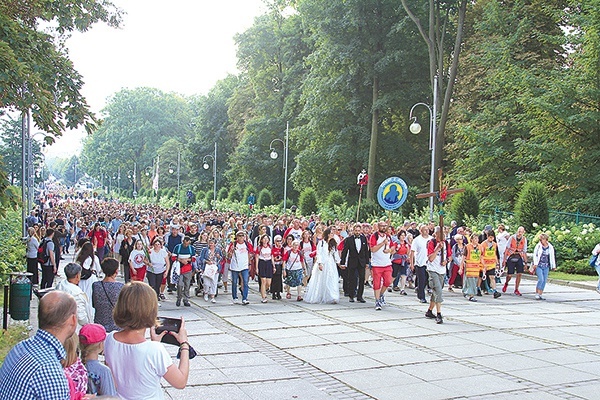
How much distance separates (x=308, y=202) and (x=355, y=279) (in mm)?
25078

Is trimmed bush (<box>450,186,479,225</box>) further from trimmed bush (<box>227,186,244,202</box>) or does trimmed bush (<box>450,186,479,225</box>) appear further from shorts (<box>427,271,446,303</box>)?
trimmed bush (<box>227,186,244,202</box>)

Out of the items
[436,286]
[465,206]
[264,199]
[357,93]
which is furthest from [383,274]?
[264,199]

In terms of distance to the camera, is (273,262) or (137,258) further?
(273,262)

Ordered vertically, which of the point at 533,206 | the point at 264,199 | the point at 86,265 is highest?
the point at 264,199

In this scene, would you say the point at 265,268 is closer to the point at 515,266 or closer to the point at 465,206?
the point at 515,266

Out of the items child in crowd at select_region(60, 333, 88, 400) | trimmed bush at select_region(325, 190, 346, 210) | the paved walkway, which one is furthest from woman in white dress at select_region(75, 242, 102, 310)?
trimmed bush at select_region(325, 190, 346, 210)

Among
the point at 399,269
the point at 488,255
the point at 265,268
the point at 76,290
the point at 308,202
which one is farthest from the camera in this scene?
the point at 308,202

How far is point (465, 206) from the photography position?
94.7ft

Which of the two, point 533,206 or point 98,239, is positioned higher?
point 533,206

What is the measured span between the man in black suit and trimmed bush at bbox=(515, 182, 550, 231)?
1209 centimetres

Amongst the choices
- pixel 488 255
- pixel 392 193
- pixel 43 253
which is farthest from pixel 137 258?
pixel 488 255

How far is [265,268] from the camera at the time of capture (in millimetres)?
16594

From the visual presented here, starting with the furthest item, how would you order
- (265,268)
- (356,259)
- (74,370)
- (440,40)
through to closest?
(440,40)
(265,268)
(356,259)
(74,370)

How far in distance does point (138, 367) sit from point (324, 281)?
12.1m
